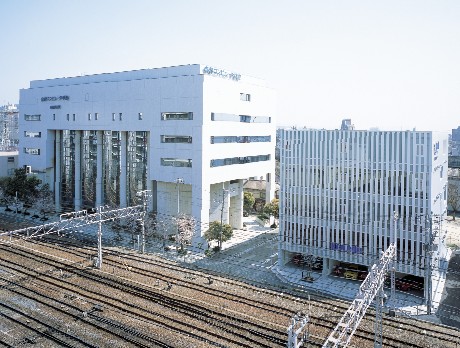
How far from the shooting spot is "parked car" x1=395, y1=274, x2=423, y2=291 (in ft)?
106

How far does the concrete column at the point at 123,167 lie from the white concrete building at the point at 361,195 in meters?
21.7

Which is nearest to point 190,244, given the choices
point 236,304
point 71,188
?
point 236,304

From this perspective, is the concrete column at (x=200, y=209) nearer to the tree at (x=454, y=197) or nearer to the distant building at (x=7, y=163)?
the tree at (x=454, y=197)

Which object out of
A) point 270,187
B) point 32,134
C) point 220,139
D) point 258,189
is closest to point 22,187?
point 32,134

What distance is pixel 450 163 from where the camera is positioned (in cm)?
6688

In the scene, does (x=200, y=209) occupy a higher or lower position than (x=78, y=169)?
lower

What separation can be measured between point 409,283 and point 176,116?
90.7 feet

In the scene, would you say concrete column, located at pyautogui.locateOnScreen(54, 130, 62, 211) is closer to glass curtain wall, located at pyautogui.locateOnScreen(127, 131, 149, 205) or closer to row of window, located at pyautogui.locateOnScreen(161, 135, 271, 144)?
glass curtain wall, located at pyautogui.locateOnScreen(127, 131, 149, 205)

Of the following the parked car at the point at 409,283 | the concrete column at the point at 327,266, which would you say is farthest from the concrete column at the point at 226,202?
the parked car at the point at 409,283

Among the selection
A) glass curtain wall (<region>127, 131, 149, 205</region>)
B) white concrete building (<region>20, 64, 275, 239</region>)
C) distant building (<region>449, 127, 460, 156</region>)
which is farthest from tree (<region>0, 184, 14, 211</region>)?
distant building (<region>449, 127, 460, 156</region>)

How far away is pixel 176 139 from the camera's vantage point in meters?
45.1

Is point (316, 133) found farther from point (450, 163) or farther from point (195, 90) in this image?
point (450, 163)

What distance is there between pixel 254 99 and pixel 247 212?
17.7 m

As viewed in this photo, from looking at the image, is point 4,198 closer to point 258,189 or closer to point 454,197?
point 258,189
